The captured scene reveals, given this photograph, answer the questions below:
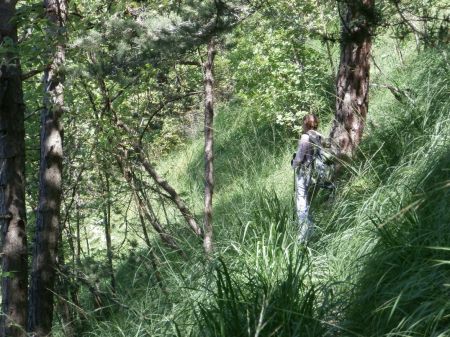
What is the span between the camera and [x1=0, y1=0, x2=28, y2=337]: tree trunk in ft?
19.1

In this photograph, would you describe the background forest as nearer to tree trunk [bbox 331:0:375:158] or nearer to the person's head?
tree trunk [bbox 331:0:375:158]

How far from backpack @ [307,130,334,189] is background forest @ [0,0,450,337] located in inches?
5.1

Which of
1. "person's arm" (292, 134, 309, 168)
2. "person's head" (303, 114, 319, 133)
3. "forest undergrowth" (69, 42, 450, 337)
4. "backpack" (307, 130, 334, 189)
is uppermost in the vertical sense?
"person's head" (303, 114, 319, 133)

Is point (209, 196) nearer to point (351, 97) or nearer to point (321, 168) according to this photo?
point (321, 168)

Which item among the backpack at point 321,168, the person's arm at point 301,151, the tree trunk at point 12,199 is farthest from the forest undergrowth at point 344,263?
the tree trunk at point 12,199

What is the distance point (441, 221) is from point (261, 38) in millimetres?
10080

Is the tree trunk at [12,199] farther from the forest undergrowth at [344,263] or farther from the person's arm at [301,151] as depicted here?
the person's arm at [301,151]

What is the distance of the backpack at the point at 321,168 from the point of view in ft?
21.2

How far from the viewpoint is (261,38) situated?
13.8m

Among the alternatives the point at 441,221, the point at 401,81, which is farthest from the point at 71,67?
the point at 401,81

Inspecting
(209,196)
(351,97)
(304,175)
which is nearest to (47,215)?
(209,196)

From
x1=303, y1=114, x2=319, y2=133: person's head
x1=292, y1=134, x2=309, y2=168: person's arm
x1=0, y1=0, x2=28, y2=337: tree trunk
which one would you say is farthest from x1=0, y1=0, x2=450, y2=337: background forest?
x1=303, y1=114, x2=319, y2=133: person's head

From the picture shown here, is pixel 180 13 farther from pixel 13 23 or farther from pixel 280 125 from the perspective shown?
pixel 280 125

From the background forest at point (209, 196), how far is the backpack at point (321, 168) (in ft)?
0.43
